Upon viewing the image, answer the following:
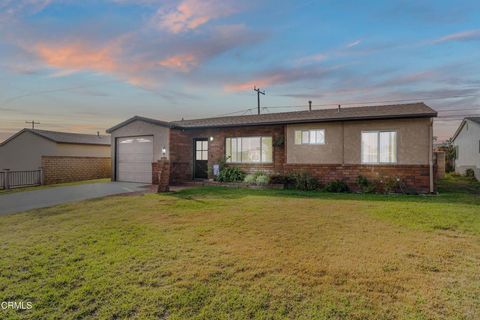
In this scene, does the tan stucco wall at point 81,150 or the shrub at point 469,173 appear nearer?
the shrub at point 469,173

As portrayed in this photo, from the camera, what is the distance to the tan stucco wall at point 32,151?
18.6 m

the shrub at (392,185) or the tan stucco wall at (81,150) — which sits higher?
the tan stucco wall at (81,150)

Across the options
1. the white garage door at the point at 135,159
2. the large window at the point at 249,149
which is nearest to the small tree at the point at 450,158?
the large window at the point at 249,149

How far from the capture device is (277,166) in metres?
12.6

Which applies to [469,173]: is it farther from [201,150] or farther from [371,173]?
[201,150]

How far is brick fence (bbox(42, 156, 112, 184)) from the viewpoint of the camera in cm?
1719

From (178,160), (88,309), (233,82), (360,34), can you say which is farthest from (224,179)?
(88,309)

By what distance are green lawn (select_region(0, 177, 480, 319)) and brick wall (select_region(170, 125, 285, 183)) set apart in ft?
19.6

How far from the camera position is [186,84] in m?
14.6

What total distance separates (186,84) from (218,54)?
125 inches

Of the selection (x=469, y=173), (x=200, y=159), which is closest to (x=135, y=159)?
(x=200, y=159)

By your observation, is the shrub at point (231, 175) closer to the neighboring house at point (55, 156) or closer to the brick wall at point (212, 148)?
the brick wall at point (212, 148)

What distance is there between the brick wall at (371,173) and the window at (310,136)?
3.54 feet

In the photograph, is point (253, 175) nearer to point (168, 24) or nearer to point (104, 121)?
point (168, 24)
